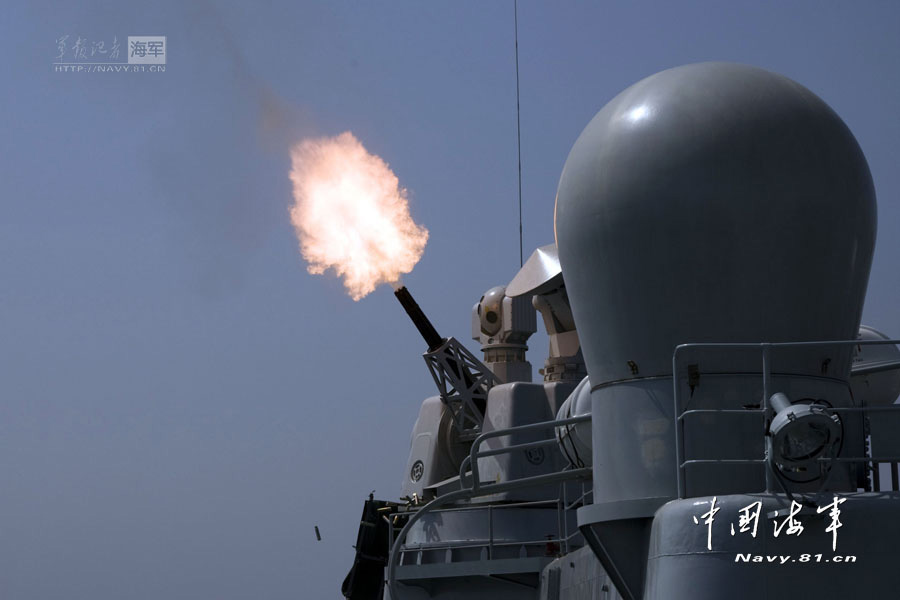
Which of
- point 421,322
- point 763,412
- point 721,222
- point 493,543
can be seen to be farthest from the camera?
point 421,322

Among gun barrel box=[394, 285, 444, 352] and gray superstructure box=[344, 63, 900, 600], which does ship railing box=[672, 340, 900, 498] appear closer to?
gray superstructure box=[344, 63, 900, 600]

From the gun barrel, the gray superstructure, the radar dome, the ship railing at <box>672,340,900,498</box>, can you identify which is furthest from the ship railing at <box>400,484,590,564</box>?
the ship railing at <box>672,340,900,498</box>

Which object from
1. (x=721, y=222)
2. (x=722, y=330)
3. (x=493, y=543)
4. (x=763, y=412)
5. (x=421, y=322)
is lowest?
(x=763, y=412)

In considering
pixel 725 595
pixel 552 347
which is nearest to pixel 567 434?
pixel 725 595

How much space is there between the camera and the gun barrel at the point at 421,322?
24.7 metres

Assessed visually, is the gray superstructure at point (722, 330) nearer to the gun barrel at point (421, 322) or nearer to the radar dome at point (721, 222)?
the radar dome at point (721, 222)

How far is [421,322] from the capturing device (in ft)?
80.9

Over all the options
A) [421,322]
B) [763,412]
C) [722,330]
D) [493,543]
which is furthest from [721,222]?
[421,322]

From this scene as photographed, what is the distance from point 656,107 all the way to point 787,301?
2103 millimetres

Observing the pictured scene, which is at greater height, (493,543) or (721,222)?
(493,543)

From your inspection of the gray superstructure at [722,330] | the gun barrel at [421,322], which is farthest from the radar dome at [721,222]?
the gun barrel at [421,322]

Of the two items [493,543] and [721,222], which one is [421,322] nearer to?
[493,543]

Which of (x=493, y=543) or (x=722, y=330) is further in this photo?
(x=493, y=543)

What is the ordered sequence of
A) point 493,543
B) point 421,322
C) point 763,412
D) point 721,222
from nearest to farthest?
point 763,412, point 721,222, point 493,543, point 421,322
